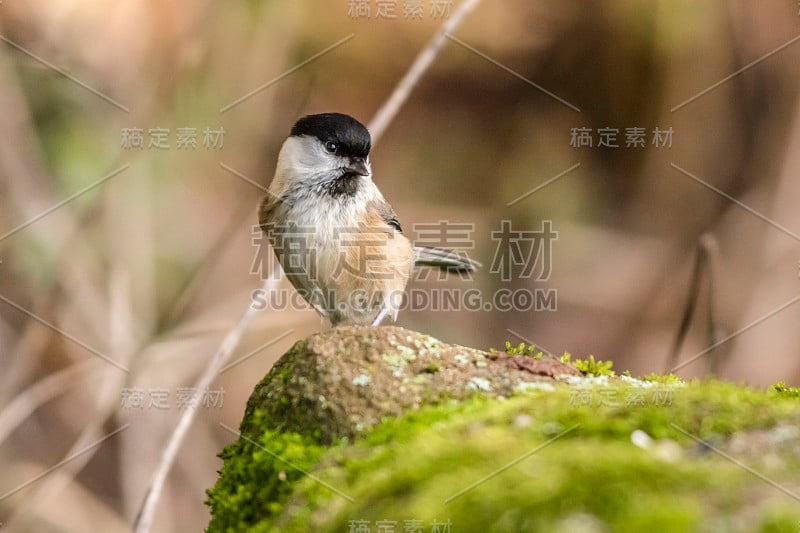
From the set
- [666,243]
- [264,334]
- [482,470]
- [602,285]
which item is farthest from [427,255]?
[482,470]

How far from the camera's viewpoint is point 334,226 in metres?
3.67

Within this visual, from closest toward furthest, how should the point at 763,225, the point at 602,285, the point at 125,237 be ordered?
the point at 125,237 < the point at 763,225 < the point at 602,285

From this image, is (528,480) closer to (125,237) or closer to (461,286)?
(125,237)

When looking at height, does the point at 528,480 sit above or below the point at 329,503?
above

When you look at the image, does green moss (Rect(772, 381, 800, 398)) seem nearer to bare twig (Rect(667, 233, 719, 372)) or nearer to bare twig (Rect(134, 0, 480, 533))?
bare twig (Rect(667, 233, 719, 372))

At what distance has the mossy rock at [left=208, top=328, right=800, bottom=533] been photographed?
1.25 meters

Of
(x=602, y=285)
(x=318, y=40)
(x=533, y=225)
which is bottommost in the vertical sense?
(x=602, y=285)

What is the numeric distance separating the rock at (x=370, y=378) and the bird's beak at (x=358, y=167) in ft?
4.77

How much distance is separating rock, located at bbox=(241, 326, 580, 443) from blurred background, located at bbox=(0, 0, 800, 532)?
6.38 feet

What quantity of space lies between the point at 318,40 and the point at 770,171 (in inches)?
141

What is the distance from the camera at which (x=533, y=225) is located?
626 cm

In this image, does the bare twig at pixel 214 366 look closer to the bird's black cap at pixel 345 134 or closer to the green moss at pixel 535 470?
the bird's black cap at pixel 345 134

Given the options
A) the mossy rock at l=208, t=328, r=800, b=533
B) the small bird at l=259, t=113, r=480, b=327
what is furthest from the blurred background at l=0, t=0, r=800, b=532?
the mossy rock at l=208, t=328, r=800, b=533

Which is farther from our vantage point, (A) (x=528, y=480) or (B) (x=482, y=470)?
(B) (x=482, y=470)
